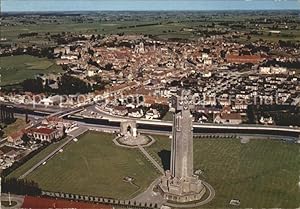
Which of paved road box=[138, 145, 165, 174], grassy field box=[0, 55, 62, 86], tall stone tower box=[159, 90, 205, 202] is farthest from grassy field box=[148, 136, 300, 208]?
grassy field box=[0, 55, 62, 86]

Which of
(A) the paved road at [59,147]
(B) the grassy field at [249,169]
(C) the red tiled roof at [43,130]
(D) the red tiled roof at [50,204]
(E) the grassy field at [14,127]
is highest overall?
(D) the red tiled roof at [50,204]

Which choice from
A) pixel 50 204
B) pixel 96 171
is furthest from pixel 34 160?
pixel 50 204

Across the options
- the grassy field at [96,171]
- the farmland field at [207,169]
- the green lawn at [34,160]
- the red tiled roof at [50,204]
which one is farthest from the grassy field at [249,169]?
the green lawn at [34,160]

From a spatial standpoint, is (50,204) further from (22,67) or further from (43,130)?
(22,67)

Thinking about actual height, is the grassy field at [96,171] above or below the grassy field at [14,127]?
above

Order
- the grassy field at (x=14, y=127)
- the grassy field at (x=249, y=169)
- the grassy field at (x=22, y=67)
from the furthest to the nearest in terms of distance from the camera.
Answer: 1. the grassy field at (x=22, y=67)
2. the grassy field at (x=14, y=127)
3. the grassy field at (x=249, y=169)

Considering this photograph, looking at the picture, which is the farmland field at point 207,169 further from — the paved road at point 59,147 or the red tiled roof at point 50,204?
the red tiled roof at point 50,204

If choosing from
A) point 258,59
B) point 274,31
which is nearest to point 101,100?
point 258,59
